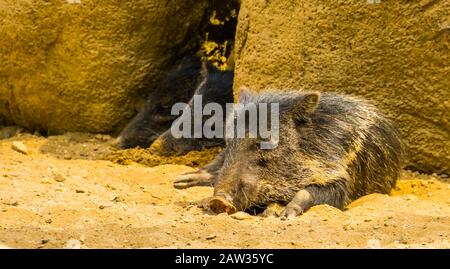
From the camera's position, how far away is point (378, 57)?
232 inches

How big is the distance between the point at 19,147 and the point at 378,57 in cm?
277

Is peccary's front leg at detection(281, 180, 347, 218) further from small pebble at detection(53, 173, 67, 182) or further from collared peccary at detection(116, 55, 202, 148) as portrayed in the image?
collared peccary at detection(116, 55, 202, 148)

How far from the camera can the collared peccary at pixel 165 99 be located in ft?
23.4

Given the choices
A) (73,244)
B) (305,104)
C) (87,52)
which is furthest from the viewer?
(87,52)

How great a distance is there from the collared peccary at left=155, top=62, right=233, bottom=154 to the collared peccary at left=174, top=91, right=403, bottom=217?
1.06m

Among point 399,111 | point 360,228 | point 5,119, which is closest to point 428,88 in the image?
point 399,111

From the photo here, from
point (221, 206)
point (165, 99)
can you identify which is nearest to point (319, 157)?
point (221, 206)

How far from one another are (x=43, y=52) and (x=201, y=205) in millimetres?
2723

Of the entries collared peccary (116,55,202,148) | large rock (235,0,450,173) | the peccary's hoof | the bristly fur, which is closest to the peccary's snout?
the peccary's hoof

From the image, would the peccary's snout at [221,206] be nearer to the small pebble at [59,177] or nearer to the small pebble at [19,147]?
the small pebble at [59,177]

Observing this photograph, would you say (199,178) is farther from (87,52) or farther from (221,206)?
(87,52)

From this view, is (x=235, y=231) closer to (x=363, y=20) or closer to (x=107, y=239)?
(x=107, y=239)

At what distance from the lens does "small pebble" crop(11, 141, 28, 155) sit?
682cm

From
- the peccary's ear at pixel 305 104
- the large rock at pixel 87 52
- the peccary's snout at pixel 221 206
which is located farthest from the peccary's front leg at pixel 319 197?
the large rock at pixel 87 52
